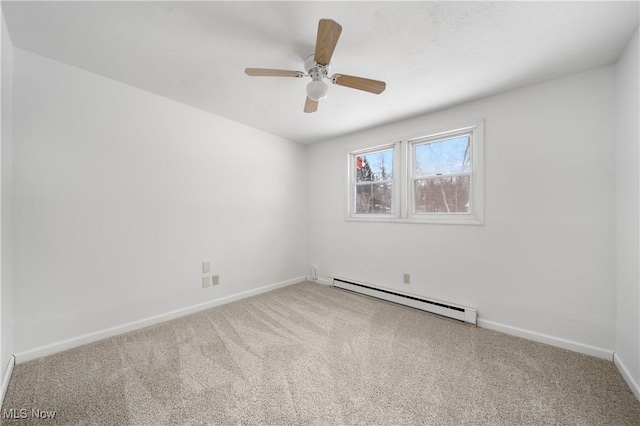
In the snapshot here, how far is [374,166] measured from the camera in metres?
3.52

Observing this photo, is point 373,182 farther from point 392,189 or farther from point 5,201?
point 5,201

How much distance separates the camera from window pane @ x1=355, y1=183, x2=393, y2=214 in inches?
132

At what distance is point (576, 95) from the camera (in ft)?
6.64

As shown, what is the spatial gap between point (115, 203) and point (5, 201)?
0.64 meters

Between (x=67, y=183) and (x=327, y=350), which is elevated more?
(x=67, y=183)

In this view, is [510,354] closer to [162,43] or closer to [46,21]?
[162,43]

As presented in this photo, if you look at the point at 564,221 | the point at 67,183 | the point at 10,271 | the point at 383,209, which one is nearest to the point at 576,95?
the point at 564,221

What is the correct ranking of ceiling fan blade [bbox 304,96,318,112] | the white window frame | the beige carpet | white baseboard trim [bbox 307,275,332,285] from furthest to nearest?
white baseboard trim [bbox 307,275,332,285], the white window frame, ceiling fan blade [bbox 304,96,318,112], the beige carpet

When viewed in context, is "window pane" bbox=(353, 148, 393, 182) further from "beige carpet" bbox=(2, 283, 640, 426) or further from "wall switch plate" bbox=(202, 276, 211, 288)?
"wall switch plate" bbox=(202, 276, 211, 288)

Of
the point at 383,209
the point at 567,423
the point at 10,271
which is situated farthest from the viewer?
the point at 383,209

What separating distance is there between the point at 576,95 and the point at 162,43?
10.9ft
